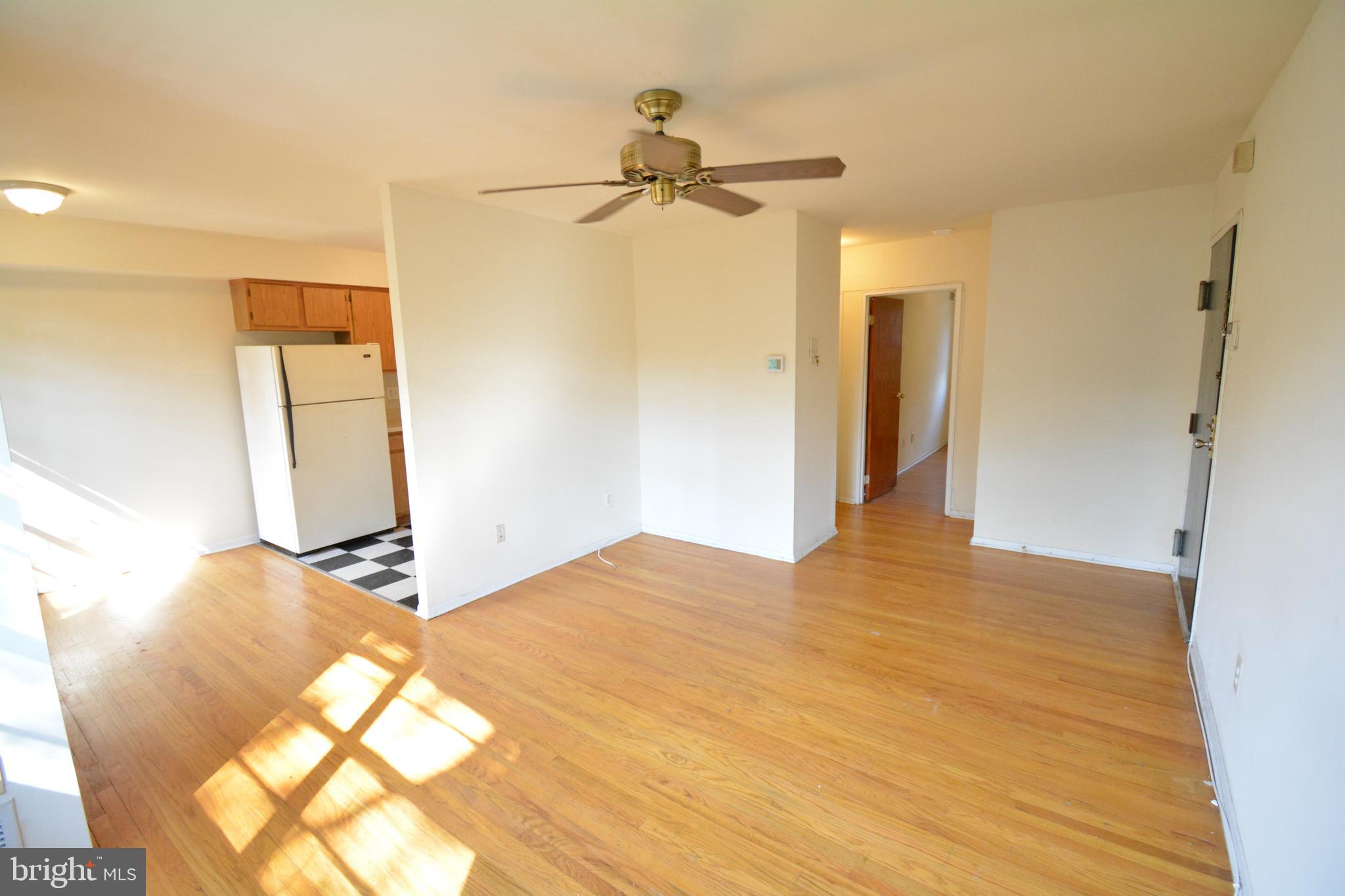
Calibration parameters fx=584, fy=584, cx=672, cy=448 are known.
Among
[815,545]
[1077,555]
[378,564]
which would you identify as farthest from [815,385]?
[378,564]

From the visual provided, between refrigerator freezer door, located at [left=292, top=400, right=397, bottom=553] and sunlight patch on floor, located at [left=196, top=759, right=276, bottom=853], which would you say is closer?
sunlight patch on floor, located at [left=196, top=759, right=276, bottom=853]

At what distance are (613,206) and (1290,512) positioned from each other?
248cm

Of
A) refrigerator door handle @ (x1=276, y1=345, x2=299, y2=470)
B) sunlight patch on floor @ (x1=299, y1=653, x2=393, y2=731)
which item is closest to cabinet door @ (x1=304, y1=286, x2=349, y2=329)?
refrigerator door handle @ (x1=276, y1=345, x2=299, y2=470)

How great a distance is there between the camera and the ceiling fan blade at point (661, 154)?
185 cm

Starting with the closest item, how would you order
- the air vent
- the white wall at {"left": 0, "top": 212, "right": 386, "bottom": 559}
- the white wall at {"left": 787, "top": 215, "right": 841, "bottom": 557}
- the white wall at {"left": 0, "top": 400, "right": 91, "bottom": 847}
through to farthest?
the white wall at {"left": 0, "top": 400, "right": 91, "bottom": 847} < the air vent < the white wall at {"left": 0, "top": 212, "right": 386, "bottom": 559} < the white wall at {"left": 787, "top": 215, "right": 841, "bottom": 557}

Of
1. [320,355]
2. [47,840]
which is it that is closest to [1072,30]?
[47,840]

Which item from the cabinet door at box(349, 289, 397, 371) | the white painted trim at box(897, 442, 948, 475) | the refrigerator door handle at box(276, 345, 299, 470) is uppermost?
the cabinet door at box(349, 289, 397, 371)

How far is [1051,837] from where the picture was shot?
183 cm

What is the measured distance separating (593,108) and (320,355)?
11.3 feet

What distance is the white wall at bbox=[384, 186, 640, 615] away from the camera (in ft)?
10.8

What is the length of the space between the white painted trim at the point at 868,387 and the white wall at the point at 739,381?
108 centimetres

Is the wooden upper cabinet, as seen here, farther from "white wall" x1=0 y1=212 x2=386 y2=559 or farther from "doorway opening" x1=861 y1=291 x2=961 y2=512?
"doorway opening" x1=861 y1=291 x2=961 y2=512

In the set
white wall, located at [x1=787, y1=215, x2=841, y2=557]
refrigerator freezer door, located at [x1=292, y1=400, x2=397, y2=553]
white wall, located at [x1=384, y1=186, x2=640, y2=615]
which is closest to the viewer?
white wall, located at [x1=384, y1=186, x2=640, y2=615]

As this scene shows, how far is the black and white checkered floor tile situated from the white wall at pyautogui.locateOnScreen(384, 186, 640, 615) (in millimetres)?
511
